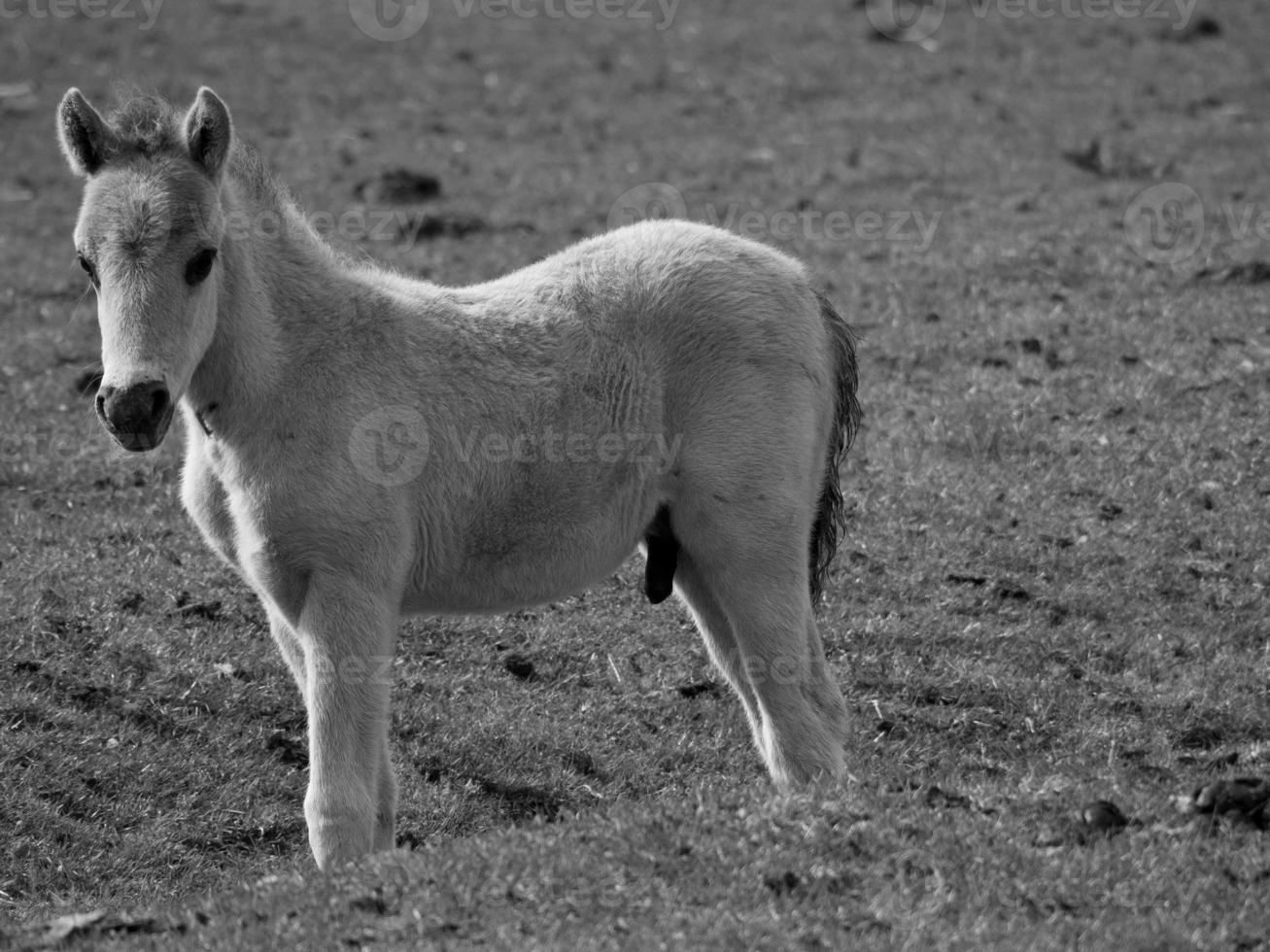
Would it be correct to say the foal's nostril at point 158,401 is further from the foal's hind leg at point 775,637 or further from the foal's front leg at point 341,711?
the foal's hind leg at point 775,637

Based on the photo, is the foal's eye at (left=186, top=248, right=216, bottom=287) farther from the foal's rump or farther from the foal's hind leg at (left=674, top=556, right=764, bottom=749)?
the foal's hind leg at (left=674, top=556, right=764, bottom=749)

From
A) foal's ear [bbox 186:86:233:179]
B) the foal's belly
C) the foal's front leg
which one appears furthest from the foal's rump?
foal's ear [bbox 186:86:233:179]

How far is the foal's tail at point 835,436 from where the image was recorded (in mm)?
7680

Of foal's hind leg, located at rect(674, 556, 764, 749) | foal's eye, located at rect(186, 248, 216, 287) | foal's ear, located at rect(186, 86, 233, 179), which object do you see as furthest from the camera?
foal's hind leg, located at rect(674, 556, 764, 749)

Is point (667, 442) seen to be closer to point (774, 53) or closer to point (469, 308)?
point (469, 308)

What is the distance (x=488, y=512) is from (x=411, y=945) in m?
2.13

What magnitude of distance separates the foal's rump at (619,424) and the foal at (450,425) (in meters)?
0.01

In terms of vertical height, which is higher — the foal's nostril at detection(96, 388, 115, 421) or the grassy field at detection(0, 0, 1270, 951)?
the foal's nostril at detection(96, 388, 115, 421)

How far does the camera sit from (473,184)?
1956cm

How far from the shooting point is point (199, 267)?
616 centimetres

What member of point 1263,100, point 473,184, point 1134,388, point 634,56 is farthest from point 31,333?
point 1263,100

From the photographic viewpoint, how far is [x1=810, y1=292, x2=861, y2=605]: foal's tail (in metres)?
7.68

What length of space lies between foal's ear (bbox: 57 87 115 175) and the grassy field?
3.26ft

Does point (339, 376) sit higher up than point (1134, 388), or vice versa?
point (339, 376)
